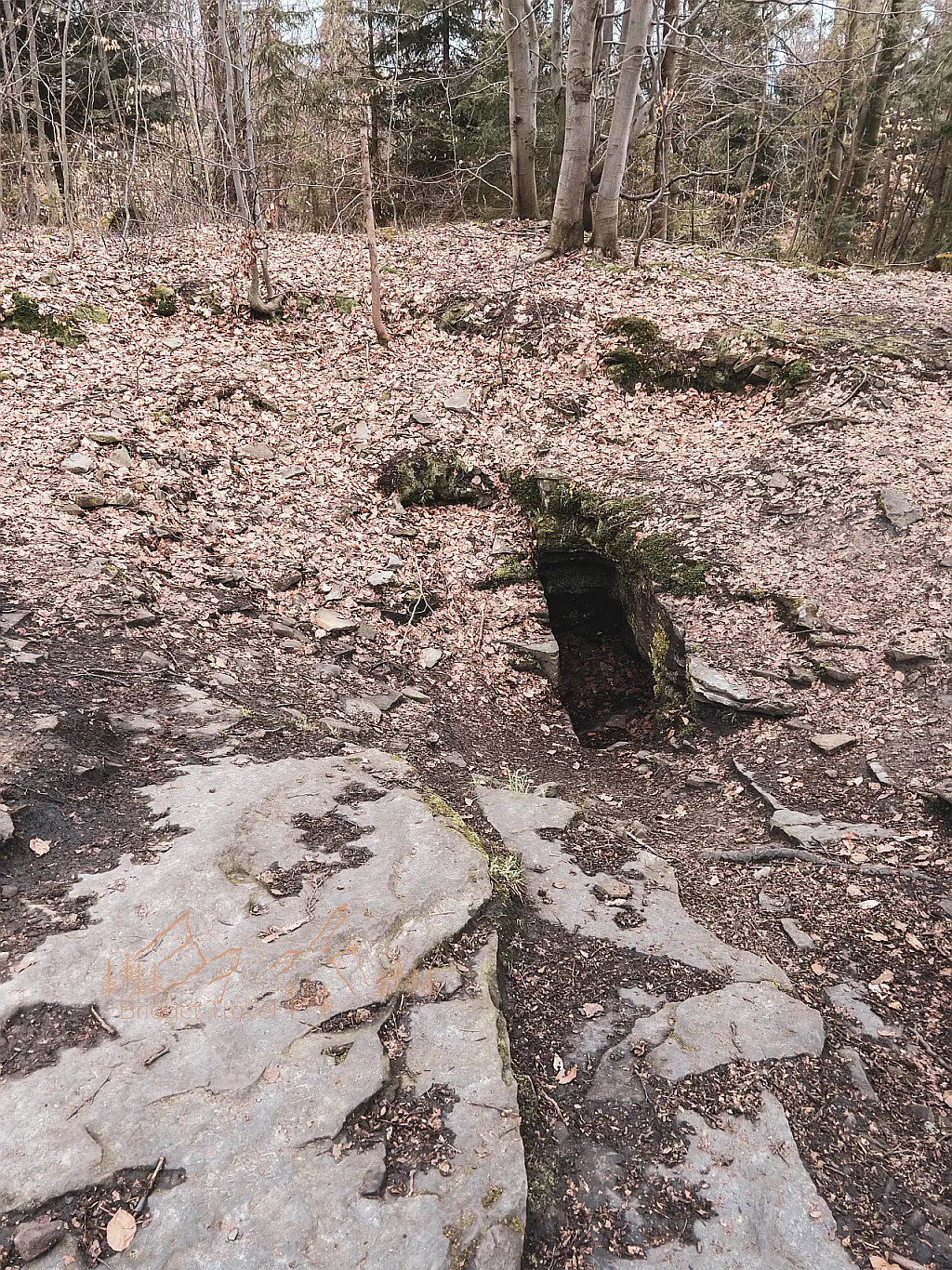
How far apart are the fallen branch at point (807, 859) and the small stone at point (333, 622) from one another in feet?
10.9

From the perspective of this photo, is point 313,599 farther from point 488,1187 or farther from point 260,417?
point 488,1187

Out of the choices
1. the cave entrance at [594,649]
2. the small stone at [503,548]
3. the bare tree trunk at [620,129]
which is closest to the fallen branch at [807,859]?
the cave entrance at [594,649]

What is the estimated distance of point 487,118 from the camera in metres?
13.6

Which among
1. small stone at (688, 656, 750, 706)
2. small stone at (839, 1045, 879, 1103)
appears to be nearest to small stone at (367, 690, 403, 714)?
small stone at (688, 656, 750, 706)

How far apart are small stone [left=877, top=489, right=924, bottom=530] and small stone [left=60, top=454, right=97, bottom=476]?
6889 mm

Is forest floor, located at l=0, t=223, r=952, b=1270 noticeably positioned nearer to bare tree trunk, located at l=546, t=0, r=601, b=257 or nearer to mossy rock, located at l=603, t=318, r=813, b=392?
mossy rock, located at l=603, t=318, r=813, b=392

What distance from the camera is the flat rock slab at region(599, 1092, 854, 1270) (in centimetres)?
201

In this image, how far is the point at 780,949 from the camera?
3.26 metres

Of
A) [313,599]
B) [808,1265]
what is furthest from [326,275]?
[808,1265]

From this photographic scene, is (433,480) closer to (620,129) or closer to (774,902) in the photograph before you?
(774,902)

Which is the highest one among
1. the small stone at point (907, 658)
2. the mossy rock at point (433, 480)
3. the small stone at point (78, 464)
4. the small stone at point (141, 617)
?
the small stone at point (78, 464)

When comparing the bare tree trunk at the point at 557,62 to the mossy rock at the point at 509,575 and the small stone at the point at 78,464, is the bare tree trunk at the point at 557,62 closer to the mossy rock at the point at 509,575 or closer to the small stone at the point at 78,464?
the mossy rock at the point at 509,575

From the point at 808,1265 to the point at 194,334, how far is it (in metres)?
9.40

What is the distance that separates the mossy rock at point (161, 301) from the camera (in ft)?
27.8
